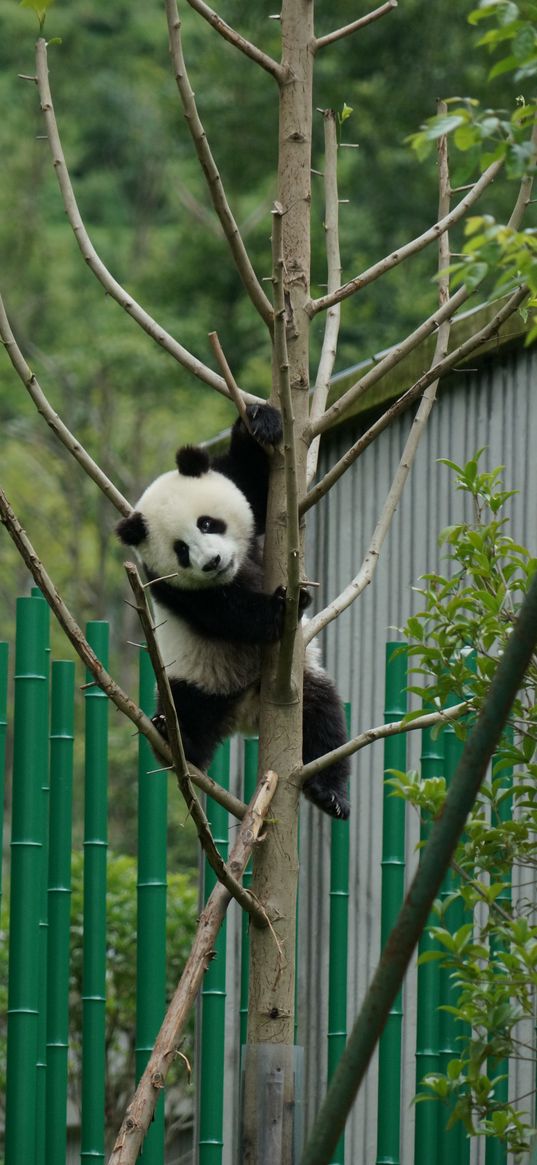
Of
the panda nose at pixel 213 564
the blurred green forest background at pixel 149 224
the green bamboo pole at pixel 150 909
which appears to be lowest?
the green bamboo pole at pixel 150 909

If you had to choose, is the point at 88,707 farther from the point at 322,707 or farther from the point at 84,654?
the point at 84,654

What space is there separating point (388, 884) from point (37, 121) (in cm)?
1375

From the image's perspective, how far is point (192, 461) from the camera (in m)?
3.41

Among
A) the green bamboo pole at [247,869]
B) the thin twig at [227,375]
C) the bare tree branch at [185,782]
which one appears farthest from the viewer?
the green bamboo pole at [247,869]

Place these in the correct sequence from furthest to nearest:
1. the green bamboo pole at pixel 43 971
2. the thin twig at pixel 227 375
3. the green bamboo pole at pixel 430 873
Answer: the green bamboo pole at pixel 43 971, the thin twig at pixel 227 375, the green bamboo pole at pixel 430 873

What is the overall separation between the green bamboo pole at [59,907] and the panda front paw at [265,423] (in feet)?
2.76

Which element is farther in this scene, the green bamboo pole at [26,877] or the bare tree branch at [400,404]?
the green bamboo pole at [26,877]

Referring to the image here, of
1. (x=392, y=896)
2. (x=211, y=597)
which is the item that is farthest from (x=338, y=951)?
(x=211, y=597)

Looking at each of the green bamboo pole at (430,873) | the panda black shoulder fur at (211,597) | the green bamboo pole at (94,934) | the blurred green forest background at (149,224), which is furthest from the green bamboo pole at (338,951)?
the blurred green forest background at (149,224)

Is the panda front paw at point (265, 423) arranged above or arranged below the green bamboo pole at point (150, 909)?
above

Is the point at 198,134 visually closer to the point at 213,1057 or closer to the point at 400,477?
the point at 400,477

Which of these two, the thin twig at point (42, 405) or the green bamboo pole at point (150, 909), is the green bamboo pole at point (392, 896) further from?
the thin twig at point (42, 405)

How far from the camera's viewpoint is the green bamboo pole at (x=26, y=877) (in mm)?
3176

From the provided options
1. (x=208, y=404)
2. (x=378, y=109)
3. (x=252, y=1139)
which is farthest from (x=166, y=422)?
(x=252, y=1139)
